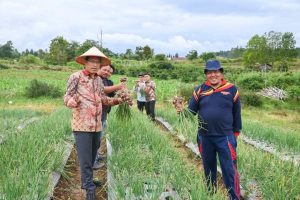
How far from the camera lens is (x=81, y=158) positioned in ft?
14.2

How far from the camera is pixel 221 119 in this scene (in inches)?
172

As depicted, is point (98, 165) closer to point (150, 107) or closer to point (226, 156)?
point (226, 156)

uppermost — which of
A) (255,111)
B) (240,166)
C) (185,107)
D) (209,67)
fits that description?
(209,67)

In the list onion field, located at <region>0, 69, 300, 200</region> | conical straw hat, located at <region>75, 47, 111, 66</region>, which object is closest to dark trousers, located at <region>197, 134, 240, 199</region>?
onion field, located at <region>0, 69, 300, 200</region>

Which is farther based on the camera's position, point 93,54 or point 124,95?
point 124,95

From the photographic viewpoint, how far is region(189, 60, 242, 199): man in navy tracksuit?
4.32 meters

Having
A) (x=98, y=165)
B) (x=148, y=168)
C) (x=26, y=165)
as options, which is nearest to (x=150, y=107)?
(x=98, y=165)

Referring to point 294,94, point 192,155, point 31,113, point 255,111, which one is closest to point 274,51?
point 294,94

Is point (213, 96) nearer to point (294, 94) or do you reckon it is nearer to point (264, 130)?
point (264, 130)

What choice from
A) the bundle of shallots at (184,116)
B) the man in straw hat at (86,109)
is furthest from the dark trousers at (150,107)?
the man in straw hat at (86,109)

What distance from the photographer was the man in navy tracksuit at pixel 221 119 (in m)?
4.32

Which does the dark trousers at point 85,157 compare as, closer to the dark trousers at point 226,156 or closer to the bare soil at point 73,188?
the bare soil at point 73,188

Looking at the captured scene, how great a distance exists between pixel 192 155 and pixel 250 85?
69.2 feet

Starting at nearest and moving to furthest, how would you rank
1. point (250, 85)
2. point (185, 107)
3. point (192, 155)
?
point (185, 107)
point (192, 155)
point (250, 85)
